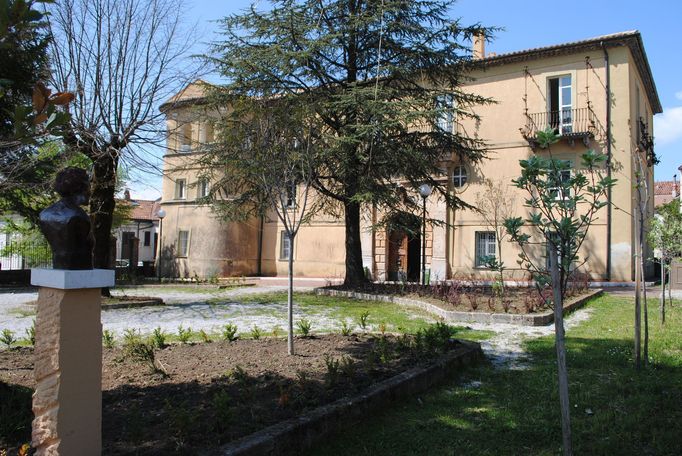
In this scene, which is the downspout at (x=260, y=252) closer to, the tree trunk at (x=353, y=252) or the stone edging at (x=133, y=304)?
the tree trunk at (x=353, y=252)

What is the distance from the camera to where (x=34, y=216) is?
1338 cm

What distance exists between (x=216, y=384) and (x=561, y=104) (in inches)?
825

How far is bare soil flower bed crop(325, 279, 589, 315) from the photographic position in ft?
35.1

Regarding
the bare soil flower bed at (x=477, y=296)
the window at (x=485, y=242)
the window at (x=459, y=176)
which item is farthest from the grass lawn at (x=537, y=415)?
the window at (x=459, y=176)

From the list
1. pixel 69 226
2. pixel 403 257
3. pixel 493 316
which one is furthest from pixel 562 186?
pixel 403 257

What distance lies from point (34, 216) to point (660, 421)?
47.2 ft

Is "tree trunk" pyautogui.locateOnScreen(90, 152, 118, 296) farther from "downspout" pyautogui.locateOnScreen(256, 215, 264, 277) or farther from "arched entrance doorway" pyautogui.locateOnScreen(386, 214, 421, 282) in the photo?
"downspout" pyautogui.locateOnScreen(256, 215, 264, 277)

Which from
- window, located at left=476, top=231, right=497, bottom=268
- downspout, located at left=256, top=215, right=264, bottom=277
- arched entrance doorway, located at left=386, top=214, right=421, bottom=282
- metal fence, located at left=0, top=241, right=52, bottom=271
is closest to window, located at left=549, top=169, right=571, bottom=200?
window, located at left=476, top=231, right=497, bottom=268

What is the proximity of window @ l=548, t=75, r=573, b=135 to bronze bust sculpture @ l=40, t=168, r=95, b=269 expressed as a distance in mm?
21296

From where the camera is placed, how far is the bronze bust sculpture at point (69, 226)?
2.91 m

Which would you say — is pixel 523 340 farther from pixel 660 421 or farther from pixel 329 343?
pixel 660 421

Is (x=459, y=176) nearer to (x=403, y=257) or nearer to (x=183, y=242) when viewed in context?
(x=403, y=257)

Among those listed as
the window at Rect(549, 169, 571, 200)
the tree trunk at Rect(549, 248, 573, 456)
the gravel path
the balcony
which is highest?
the balcony

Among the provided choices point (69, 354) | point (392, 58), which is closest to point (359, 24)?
point (392, 58)
